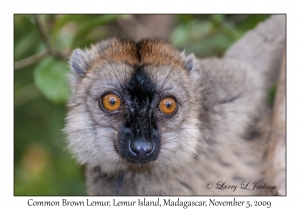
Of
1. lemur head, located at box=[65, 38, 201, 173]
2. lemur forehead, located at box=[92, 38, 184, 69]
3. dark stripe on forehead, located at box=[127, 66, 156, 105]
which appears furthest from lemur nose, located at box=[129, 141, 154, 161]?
lemur forehead, located at box=[92, 38, 184, 69]

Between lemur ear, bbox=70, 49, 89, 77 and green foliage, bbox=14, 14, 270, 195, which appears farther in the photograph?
green foliage, bbox=14, 14, 270, 195

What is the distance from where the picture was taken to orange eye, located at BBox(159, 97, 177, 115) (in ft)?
16.0

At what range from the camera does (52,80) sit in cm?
574

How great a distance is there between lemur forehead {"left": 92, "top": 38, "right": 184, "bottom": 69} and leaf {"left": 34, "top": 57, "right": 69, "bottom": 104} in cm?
74

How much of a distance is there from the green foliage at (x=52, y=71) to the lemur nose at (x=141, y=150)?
4.26 ft

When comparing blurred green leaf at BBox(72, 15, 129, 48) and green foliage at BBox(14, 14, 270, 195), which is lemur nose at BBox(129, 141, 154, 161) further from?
blurred green leaf at BBox(72, 15, 129, 48)

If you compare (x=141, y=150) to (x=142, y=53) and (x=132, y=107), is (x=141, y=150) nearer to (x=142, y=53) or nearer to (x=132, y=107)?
(x=132, y=107)

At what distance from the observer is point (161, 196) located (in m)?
5.35

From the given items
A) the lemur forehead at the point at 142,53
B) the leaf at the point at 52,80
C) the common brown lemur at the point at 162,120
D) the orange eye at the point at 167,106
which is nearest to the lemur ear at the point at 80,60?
the common brown lemur at the point at 162,120

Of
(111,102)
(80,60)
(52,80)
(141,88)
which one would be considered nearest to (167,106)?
(141,88)

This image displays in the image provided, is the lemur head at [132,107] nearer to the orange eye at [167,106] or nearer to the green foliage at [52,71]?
the orange eye at [167,106]
